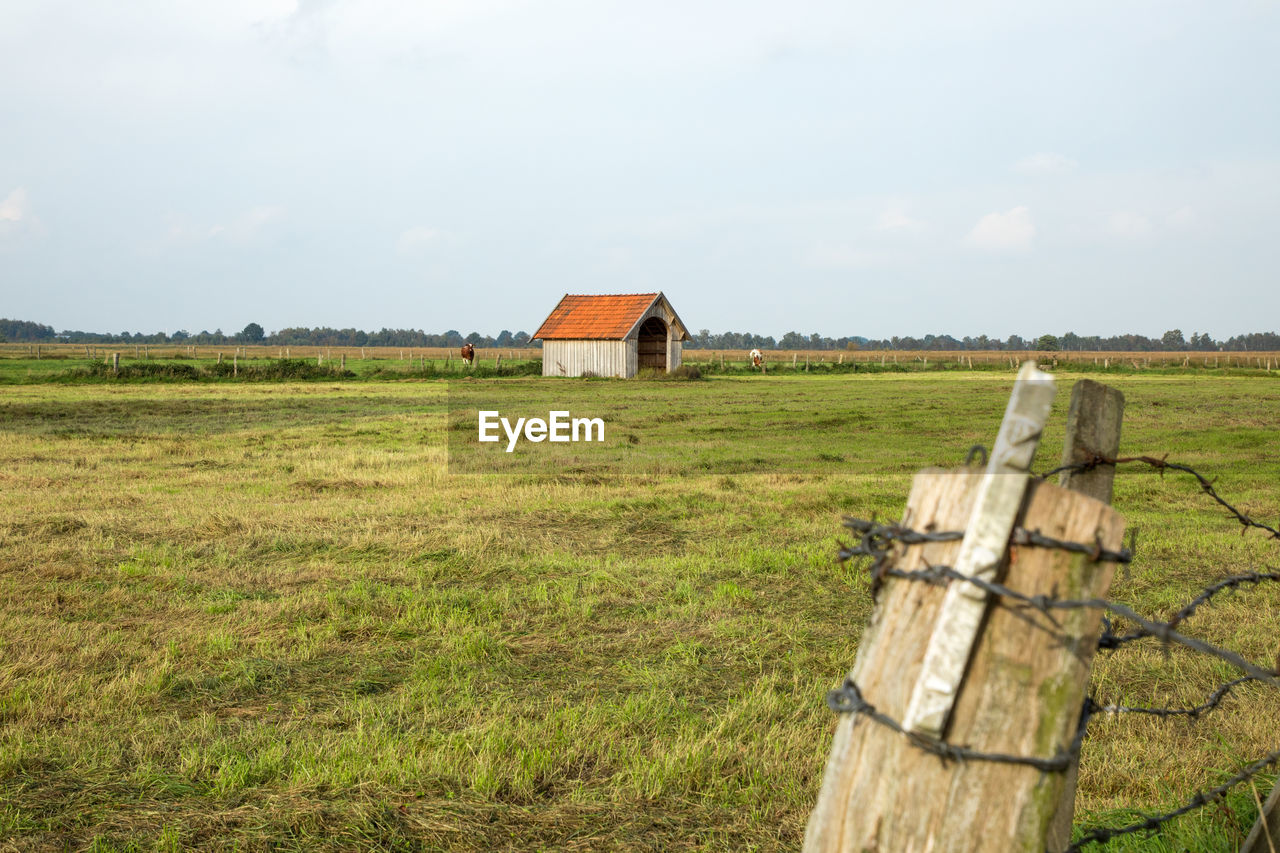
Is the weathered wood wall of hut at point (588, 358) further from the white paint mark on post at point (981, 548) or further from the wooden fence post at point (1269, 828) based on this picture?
the white paint mark on post at point (981, 548)

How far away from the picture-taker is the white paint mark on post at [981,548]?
69.4 inches

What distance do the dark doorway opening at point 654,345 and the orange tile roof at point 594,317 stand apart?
78.0 inches

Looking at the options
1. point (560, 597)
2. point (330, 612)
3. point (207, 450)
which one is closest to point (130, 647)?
point (330, 612)

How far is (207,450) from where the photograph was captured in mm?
17953

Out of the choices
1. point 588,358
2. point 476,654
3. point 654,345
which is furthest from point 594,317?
point 476,654

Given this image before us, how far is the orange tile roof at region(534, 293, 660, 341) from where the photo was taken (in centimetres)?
4784

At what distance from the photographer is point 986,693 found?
5.96 feet

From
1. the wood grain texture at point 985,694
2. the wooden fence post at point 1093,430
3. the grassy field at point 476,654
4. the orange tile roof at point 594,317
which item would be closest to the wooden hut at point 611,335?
the orange tile roof at point 594,317

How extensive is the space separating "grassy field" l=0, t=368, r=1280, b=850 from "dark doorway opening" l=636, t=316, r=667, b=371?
117 ft

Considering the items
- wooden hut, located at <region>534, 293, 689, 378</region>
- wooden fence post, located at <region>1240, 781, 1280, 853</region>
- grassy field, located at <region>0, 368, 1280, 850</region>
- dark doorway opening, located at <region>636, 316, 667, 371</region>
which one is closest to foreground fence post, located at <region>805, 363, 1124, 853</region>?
wooden fence post, located at <region>1240, 781, 1280, 853</region>

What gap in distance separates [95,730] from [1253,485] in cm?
1501

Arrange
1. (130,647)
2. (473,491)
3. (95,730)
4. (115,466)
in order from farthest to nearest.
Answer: (115,466)
(473,491)
(130,647)
(95,730)

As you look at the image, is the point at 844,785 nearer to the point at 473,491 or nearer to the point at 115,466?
the point at 473,491

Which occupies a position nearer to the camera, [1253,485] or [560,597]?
[560,597]
